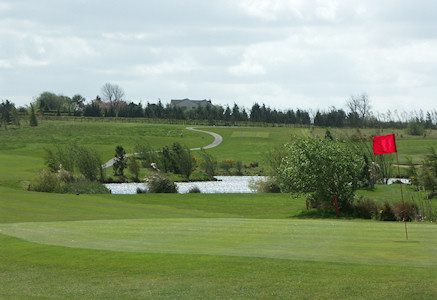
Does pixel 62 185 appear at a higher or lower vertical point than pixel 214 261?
lower

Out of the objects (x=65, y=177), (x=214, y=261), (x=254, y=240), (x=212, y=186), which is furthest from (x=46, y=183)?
(x=214, y=261)

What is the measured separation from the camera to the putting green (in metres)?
15.0

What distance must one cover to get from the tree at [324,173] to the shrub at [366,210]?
89 centimetres

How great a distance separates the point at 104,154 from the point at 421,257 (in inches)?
3710

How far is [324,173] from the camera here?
117 ft

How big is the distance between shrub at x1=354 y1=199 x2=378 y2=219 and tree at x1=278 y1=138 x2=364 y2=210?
2.91 feet

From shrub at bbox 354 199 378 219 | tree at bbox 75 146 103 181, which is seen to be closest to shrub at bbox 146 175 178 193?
tree at bbox 75 146 103 181

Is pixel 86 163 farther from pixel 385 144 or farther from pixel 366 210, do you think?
pixel 385 144

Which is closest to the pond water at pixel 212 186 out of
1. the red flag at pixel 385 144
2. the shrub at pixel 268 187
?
the shrub at pixel 268 187

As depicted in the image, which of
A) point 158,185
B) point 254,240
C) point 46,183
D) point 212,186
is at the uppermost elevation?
point 46,183

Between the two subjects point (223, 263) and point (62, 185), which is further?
point (62, 185)

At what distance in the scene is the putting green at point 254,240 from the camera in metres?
15.0

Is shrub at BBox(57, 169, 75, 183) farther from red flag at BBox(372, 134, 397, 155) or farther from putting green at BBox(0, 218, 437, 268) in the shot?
red flag at BBox(372, 134, 397, 155)

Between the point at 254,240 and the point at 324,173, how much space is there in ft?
61.9
